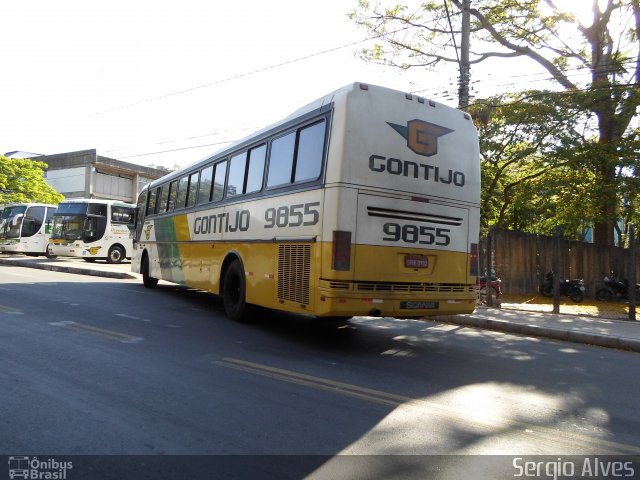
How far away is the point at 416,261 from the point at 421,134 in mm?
1771

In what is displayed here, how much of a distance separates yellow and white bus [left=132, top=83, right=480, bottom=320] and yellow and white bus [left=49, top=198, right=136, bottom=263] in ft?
63.0

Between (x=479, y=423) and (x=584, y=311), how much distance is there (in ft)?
33.8

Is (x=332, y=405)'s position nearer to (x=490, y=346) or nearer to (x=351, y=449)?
(x=351, y=449)

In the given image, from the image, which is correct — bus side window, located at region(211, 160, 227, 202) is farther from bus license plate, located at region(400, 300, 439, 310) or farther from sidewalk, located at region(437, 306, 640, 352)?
sidewalk, located at region(437, 306, 640, 352)

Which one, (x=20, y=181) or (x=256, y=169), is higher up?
(x=20, y=181)

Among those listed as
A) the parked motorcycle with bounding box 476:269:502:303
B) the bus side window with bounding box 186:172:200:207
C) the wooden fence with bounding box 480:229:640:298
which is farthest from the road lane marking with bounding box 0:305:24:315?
the wooden fence with bounding box 480:229:640:298

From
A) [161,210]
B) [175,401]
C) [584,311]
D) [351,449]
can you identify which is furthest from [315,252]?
[584,311]

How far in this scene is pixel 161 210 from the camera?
13555mm

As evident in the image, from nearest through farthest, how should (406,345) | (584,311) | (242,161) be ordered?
(406,345) → (242,161) → (584,311)

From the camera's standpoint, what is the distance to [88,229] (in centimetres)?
2547

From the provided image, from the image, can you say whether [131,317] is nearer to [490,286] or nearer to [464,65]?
[490,286]

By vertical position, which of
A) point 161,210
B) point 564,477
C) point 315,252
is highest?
point 161,210

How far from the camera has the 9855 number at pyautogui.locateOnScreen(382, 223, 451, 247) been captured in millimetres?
6746

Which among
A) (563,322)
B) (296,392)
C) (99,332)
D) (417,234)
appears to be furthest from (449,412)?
(563,322)
